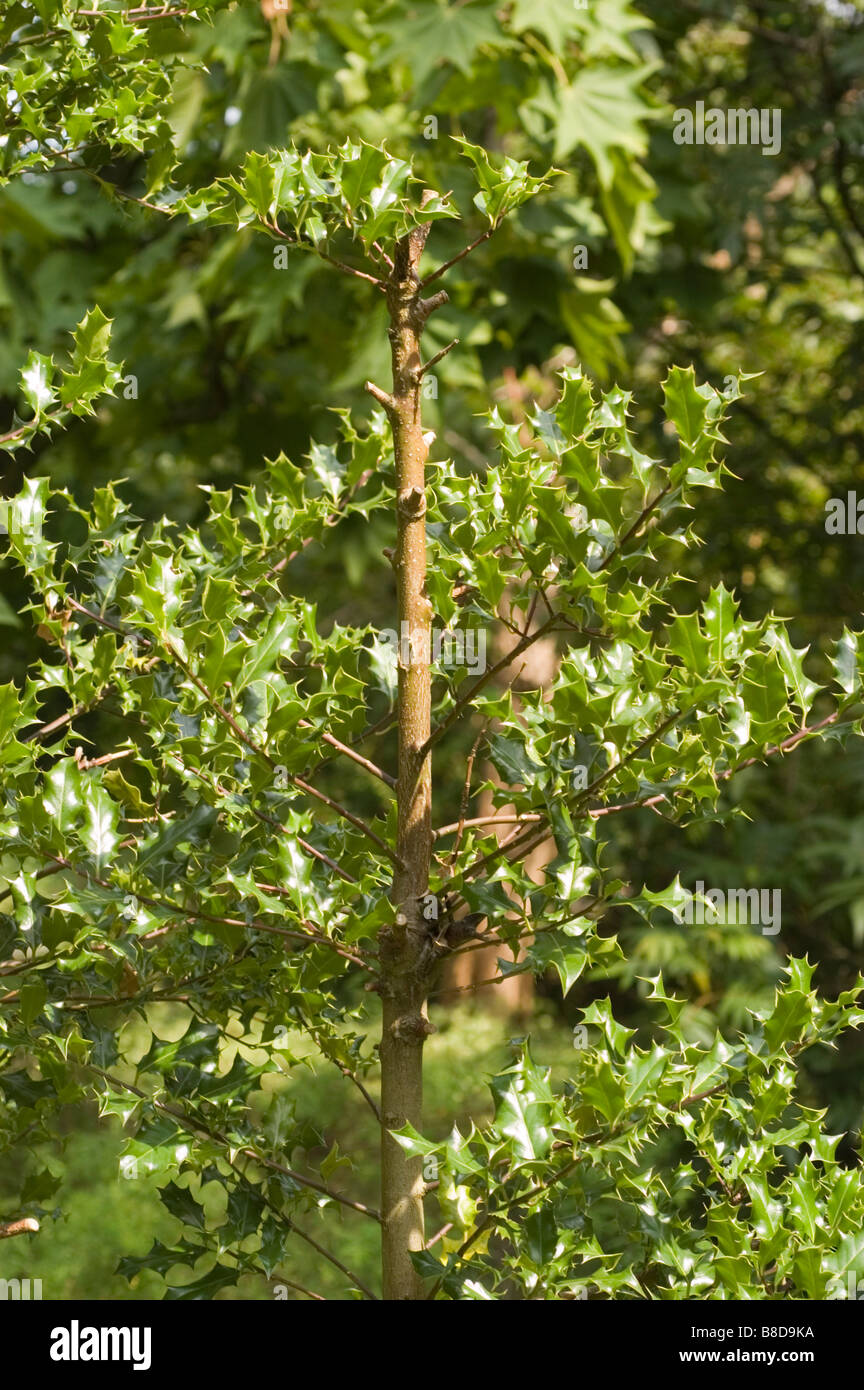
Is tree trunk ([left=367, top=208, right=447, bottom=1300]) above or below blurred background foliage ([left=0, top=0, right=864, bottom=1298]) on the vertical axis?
below

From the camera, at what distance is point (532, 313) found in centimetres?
466

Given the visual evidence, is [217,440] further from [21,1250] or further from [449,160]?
[21,1250]

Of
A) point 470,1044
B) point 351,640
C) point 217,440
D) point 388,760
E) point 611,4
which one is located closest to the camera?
point 351,640

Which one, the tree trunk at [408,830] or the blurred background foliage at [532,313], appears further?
the blurred background foliage at [532,313]

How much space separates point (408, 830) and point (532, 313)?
350 cm

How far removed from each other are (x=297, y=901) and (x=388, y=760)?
212 inches

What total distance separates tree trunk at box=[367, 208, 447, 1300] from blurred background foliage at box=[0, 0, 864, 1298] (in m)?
2.14

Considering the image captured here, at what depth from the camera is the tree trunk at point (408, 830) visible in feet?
4.68

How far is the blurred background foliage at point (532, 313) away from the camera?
4070 mm

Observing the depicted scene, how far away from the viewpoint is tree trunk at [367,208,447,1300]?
143 centimetres

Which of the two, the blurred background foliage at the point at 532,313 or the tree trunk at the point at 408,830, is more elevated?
the blurred background foliage at the point at 532,313

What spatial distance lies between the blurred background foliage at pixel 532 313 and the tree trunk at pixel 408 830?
7.01 ft
